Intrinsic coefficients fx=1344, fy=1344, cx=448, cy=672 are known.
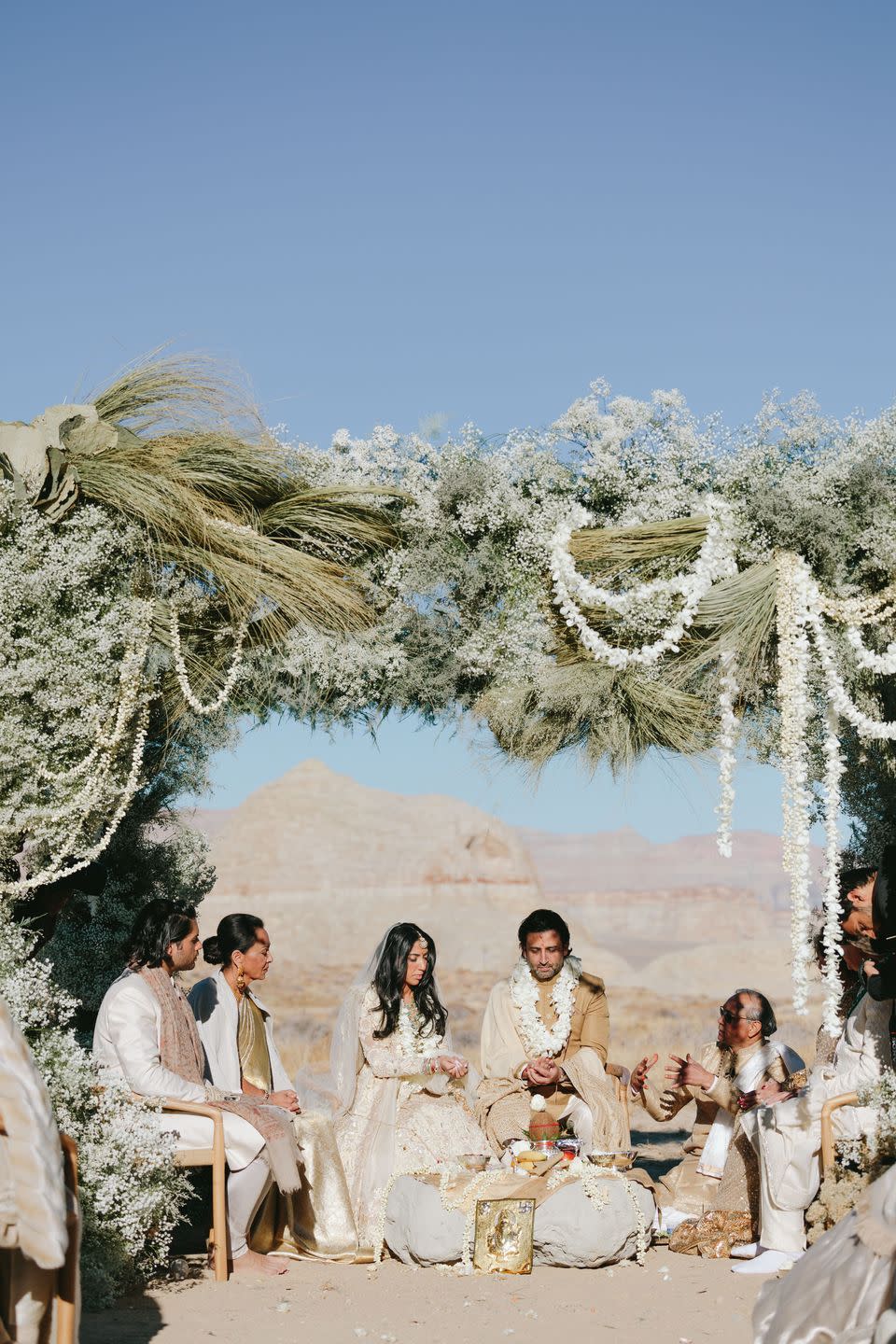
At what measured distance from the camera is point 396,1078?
21.9 feet

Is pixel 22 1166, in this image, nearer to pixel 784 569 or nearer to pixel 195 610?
pixel 195 610

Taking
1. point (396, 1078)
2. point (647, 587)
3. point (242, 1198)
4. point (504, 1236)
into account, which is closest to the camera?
point (504, 1236)

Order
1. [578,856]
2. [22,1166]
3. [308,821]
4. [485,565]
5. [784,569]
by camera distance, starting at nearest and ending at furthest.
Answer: [22,1166] < [784,569] < [485,565] < [308,821] < [578,856]

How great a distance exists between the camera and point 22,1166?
3.58m

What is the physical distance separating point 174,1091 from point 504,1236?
158 cm

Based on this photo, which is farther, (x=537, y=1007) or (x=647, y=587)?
(x=537, y=1007)

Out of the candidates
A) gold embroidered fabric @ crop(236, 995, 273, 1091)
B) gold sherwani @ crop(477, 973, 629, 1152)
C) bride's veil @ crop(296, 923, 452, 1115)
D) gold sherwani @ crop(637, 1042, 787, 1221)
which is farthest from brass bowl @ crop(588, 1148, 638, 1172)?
gold embroidered fabric @ crop(236, 995, 273, 1091)

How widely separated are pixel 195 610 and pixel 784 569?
283cm

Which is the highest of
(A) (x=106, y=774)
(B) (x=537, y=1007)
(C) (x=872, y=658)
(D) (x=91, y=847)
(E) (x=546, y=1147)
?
(C) (x=872, y=658)

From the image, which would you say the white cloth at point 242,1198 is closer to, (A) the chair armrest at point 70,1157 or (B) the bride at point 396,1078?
(B) the bride at point 396,1078

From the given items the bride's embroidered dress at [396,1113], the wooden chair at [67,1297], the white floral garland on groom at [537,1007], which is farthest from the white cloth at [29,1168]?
the white floral garland on groom at [537,1007]

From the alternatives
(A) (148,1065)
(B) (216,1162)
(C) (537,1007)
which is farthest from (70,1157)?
(C) (537,1007)

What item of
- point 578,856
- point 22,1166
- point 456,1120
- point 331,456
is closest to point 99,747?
point 331,456

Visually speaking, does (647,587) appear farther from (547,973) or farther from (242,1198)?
(242,1198)
